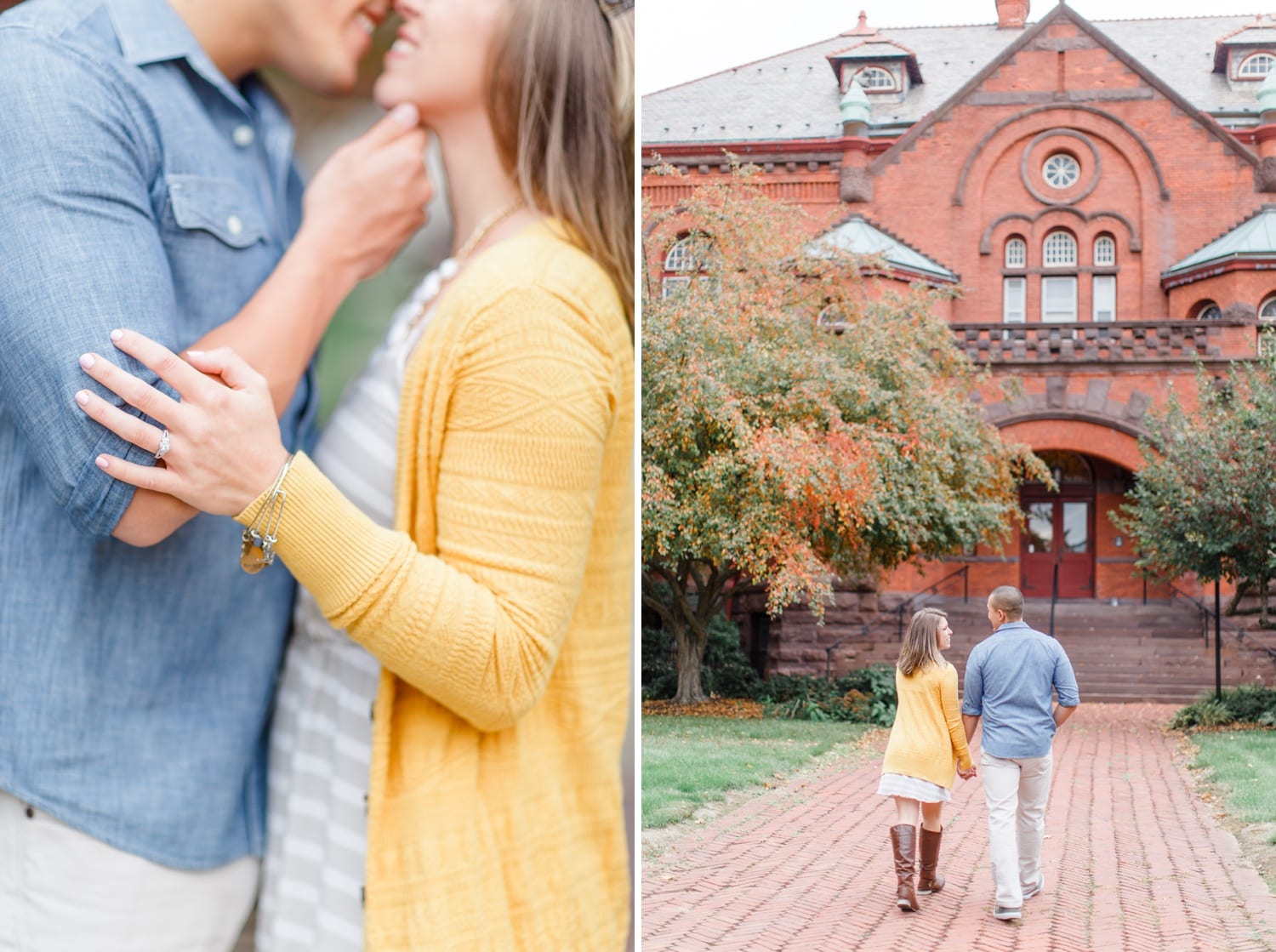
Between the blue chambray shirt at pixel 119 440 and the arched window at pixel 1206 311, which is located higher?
the arched window at pixel 1206 311

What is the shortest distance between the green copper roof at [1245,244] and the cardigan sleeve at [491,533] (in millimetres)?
2787

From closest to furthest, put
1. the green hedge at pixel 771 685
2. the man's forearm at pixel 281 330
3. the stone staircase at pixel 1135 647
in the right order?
the man's forearm at pixel 281 330
the stone staircase at pixel 1135 647
the green hedge at pixel 771 685

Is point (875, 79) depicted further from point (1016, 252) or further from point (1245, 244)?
point (1245, 244)

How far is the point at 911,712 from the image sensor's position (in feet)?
10.3

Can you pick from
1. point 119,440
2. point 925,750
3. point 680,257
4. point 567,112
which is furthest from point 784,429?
point 119,440

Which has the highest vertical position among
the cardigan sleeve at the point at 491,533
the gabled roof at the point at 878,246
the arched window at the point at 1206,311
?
the gabled roof at the point at 878,246

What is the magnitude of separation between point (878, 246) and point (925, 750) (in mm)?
1883

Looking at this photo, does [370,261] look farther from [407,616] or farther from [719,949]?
[719,949]

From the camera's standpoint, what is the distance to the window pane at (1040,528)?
3650 mm

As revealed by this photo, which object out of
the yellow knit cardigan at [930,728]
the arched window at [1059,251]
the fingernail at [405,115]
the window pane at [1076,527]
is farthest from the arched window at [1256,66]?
the fingernail at [405,115]

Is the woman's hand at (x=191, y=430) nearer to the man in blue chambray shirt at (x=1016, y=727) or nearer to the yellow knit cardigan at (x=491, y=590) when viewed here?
the yellow knit cardigan at (x=491, y=590)

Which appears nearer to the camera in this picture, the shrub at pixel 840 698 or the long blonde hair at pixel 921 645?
the long blonde hair at pixel 921 645

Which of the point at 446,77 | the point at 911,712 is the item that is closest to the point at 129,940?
the point at 446,77

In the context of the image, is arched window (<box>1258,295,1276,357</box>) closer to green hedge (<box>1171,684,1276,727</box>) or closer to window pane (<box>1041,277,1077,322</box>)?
window pane (<box>1041,277,1077,322</box>)
